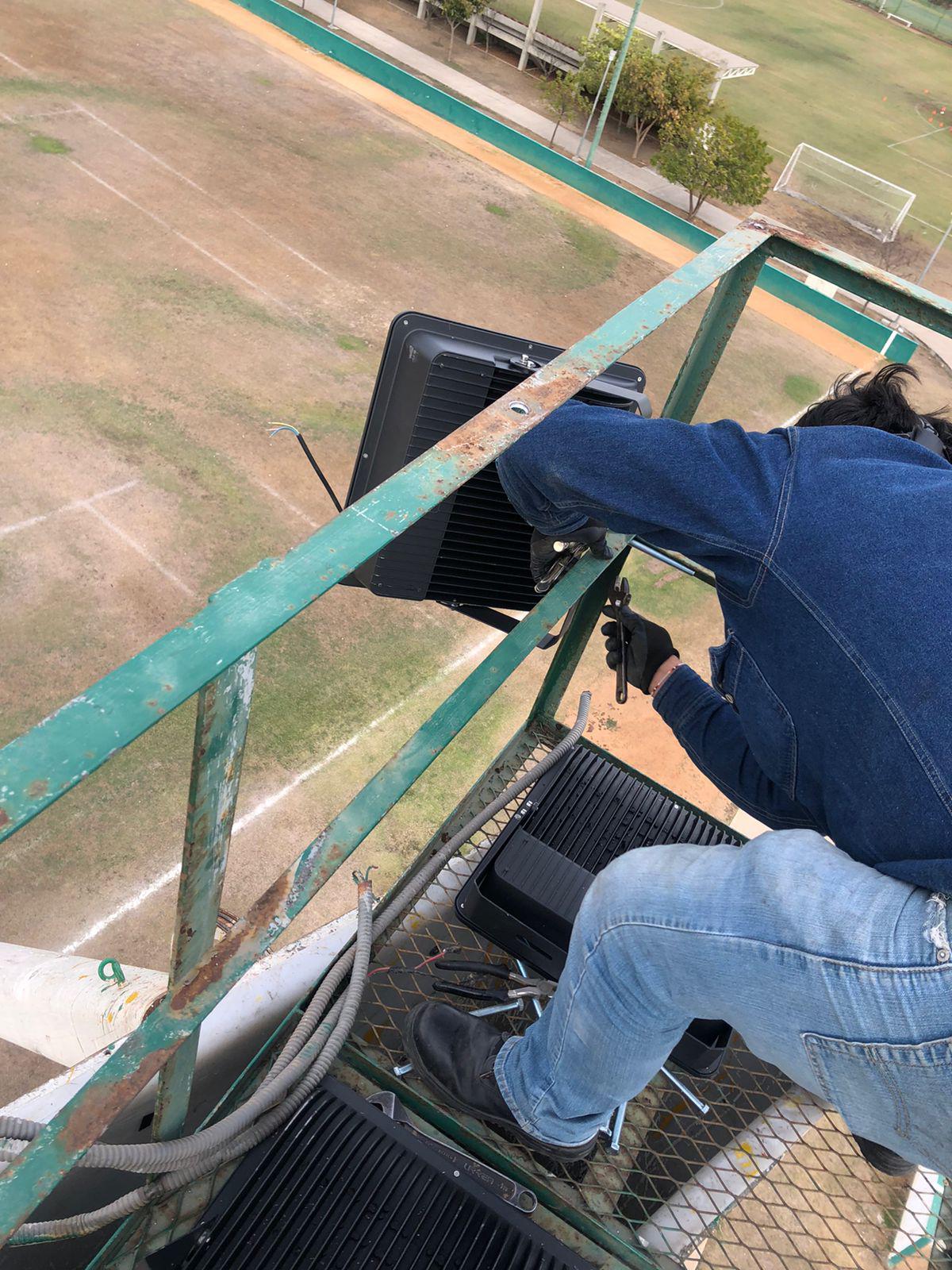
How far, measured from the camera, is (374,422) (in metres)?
2.27

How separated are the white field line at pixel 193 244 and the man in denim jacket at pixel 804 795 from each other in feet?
21.8

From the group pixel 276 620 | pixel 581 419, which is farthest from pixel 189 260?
pixel 276 620

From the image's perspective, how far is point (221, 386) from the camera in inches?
266

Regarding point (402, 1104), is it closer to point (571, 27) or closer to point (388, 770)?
point (388, 770)

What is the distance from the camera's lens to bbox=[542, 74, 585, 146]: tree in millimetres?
13305

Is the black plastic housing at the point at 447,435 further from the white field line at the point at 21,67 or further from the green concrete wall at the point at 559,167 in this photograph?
the white field line at the point at 21,67

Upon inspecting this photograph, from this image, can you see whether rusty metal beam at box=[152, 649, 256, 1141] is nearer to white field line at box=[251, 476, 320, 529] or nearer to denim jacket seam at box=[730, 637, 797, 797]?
denim jacket seam at box=[730, 637, 797, 797]

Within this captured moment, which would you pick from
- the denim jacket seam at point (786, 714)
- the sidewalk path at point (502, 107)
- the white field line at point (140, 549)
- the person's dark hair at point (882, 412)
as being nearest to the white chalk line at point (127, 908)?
the white field line at point (140, 549)

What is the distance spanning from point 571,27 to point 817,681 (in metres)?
20.2

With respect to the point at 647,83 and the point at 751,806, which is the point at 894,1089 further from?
the point at 647,83

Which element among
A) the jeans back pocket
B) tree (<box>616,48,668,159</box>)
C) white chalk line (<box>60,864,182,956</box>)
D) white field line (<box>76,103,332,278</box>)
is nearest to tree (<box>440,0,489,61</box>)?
tree (<box>616,48,668,159</box>)

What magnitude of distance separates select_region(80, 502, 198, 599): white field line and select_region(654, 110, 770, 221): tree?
9.63 metres

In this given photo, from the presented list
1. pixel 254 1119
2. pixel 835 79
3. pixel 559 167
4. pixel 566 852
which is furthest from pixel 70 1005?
pixel 835 79

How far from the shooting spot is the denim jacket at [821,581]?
1268mm
